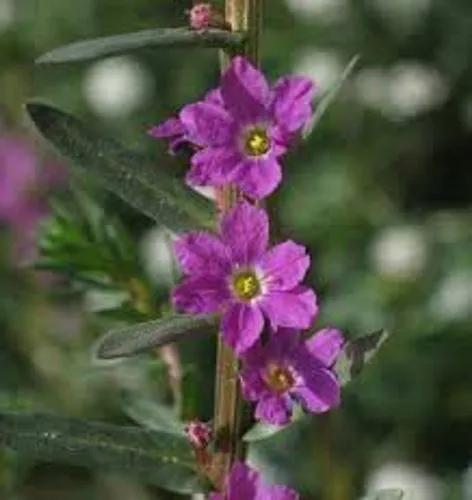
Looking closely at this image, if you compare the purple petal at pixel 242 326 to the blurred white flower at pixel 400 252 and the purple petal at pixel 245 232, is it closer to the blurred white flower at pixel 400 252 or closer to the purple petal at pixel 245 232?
the purple petal at pixel 245 232

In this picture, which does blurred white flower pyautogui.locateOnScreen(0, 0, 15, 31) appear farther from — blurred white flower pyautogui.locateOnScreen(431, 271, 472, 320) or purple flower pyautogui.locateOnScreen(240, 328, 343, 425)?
purple flower pyautogui.locateOnScreen(240, 328, 343, 425)

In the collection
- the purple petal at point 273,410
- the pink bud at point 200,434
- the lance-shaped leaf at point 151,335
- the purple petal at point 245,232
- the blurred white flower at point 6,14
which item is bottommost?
the blurred white flower at point 6,14

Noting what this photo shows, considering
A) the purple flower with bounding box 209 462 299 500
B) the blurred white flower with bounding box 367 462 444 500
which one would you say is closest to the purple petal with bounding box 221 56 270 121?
the purple flower with bounding box 209 462 299 500

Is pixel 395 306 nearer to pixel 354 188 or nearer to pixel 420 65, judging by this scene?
pixel 354 188

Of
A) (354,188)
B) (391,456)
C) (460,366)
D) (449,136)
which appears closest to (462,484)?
(391,456)

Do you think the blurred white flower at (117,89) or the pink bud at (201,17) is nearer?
the pink bud at (201,17)

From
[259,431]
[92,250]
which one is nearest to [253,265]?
[259,431]

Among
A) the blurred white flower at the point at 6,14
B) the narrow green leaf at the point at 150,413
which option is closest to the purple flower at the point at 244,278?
the narrow green leaf at the point at 150,413
